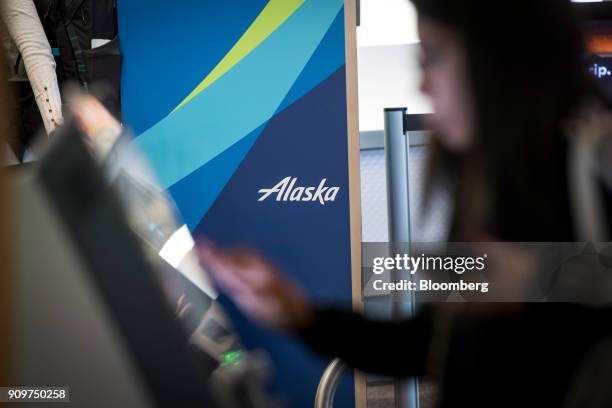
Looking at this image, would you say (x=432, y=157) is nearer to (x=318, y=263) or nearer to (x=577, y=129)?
(x=577, y=129)

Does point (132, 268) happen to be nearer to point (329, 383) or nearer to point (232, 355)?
point (232, 355)

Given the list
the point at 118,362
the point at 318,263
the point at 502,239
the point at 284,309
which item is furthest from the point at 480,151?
the point at 118,362

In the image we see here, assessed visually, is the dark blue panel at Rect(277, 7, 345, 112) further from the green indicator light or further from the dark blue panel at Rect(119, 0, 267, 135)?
the green indicator light

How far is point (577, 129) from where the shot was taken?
0.66 metres

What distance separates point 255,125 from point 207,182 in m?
0.26

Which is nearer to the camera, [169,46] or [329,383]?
[329,383]

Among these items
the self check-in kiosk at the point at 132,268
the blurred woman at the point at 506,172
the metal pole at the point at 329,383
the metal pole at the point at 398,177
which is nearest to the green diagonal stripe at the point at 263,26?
the metal pole at the point at 398,177

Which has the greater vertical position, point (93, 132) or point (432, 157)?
point (93, 132)

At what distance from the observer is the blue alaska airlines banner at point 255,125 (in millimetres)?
2336

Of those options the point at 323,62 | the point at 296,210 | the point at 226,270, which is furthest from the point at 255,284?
the point at 323,62

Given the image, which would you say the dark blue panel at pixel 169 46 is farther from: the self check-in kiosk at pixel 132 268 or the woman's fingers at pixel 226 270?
the self check-in kiosk at pixel 132 268

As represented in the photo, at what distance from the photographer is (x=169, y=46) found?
238cm

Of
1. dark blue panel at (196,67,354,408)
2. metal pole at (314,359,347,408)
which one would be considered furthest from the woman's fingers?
dark blue panel at (196,67,354,408)

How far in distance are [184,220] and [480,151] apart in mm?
1812
